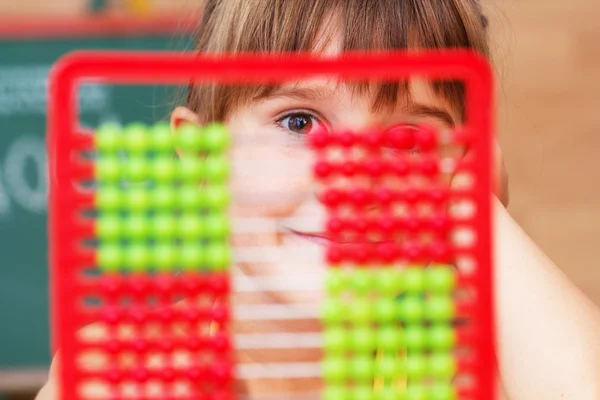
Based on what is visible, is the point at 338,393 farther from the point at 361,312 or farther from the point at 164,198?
the point at 164,198

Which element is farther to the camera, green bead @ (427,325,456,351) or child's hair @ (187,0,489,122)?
child's hair @ (187,0,489,122)

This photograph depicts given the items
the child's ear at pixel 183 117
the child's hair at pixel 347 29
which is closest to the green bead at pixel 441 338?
the child's hair at pixel 347 29

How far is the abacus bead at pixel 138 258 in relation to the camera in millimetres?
475

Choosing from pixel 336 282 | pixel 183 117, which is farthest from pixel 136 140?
pixel 183 117

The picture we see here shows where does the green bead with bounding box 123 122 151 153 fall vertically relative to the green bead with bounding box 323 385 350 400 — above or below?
above

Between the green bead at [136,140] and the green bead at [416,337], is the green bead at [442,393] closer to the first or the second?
the green bead at [416,337]

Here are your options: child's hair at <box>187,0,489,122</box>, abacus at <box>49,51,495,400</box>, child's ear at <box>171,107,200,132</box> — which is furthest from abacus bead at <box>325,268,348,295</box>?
child's ear at <box>171,107,200,132</box>

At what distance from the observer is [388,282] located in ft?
1.59

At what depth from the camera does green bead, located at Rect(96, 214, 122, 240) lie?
0.47 metres

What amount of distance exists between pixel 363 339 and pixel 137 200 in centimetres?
16

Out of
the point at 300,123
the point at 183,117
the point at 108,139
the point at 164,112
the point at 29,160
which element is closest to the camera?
A: the point at 108,139

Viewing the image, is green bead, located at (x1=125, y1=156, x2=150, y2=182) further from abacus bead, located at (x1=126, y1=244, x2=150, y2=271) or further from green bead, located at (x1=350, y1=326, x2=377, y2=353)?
green bead, located at (x1=350, y1=326, x2=377, y2=353)

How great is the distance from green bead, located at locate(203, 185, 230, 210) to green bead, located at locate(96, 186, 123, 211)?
51mm

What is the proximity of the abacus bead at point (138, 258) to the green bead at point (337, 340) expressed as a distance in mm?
119
